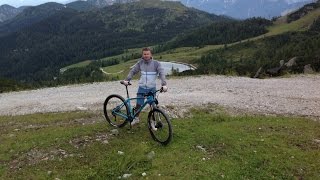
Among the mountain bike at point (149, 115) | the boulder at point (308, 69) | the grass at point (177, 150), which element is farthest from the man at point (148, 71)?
the boulder at point (308, 69)

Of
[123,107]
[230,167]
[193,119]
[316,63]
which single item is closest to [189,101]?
[193,119]

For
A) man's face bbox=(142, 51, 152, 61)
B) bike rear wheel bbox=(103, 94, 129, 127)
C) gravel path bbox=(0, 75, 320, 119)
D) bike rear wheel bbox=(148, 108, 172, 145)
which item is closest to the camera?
bike rear wheel bbox=(148, 108, 172, 145)

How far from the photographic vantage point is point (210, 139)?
15.5m

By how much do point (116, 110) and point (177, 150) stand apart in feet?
14.2

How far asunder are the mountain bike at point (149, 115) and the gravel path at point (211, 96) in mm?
5136

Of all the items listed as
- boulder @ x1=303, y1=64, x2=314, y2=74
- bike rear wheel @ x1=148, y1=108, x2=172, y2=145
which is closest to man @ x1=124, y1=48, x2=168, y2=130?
bike rear wheel @ x1=148, y1=108, x2=172, y2=145

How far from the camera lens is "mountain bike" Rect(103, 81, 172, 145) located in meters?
15.2

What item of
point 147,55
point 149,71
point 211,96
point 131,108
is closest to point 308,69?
point 211,96

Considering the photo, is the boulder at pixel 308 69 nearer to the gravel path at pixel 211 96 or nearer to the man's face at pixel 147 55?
the gravel path at pixel 211 96

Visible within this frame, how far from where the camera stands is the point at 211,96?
25406 millimetres

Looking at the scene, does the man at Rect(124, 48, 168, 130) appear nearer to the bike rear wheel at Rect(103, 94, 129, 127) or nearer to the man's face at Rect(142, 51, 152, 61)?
the man's face at Rect(142, 51, 152, 61)

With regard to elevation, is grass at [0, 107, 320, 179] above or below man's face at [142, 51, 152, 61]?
below

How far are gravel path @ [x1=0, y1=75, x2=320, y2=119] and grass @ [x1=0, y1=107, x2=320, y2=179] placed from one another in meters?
3.62

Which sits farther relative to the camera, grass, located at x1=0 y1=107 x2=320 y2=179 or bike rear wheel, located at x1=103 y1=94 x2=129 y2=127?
bike rear wheel, located at x1=103 y1=94 x2=129 y2=127
